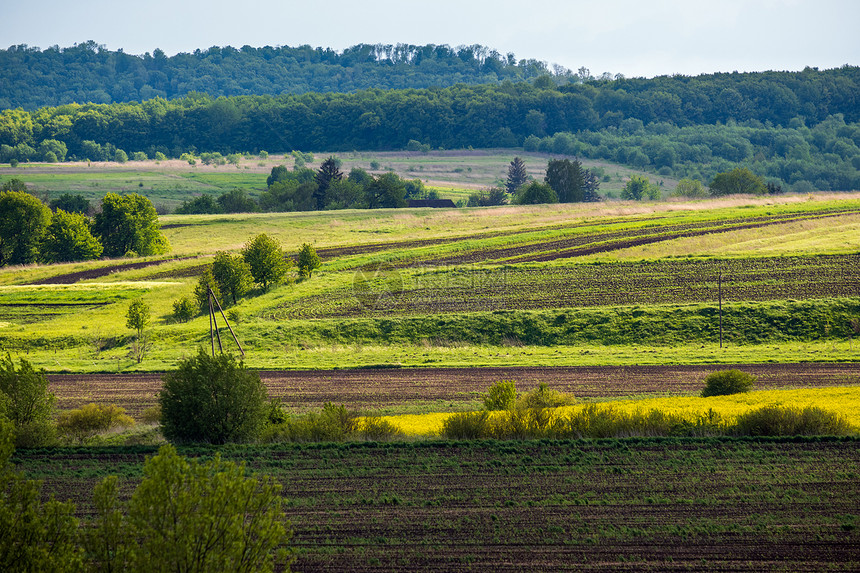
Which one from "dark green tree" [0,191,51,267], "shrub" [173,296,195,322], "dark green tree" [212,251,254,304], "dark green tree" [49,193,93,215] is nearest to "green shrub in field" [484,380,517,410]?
"shrub" [173,296,195,322]

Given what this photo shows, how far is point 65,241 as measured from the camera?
239 ft

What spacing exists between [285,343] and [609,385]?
18711 mm

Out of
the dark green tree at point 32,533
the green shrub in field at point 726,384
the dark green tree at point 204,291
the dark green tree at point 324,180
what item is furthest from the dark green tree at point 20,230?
the dark green tree at point 32,533

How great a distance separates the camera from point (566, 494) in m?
18.6

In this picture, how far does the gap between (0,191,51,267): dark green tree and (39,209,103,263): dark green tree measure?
3.79 ft

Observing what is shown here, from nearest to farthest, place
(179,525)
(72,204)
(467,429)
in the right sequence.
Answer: (179,525) < (467,429) < (72,204)

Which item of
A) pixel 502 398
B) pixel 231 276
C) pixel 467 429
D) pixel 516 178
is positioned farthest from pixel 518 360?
pixel 516 178

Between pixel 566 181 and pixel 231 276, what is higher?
pixel 566 181

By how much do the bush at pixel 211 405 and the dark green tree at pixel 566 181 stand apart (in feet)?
306

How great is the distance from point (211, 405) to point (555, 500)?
1038cm

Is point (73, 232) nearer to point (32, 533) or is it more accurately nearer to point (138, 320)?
point (138, 320)

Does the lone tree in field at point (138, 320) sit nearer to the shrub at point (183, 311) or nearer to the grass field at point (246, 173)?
the shrub at point (183, 311)

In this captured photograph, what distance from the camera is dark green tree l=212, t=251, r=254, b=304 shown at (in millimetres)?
53125

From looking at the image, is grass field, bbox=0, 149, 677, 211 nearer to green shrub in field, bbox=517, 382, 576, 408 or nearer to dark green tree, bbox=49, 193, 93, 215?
dark green tree, bbox=49, 193, 93, 215
